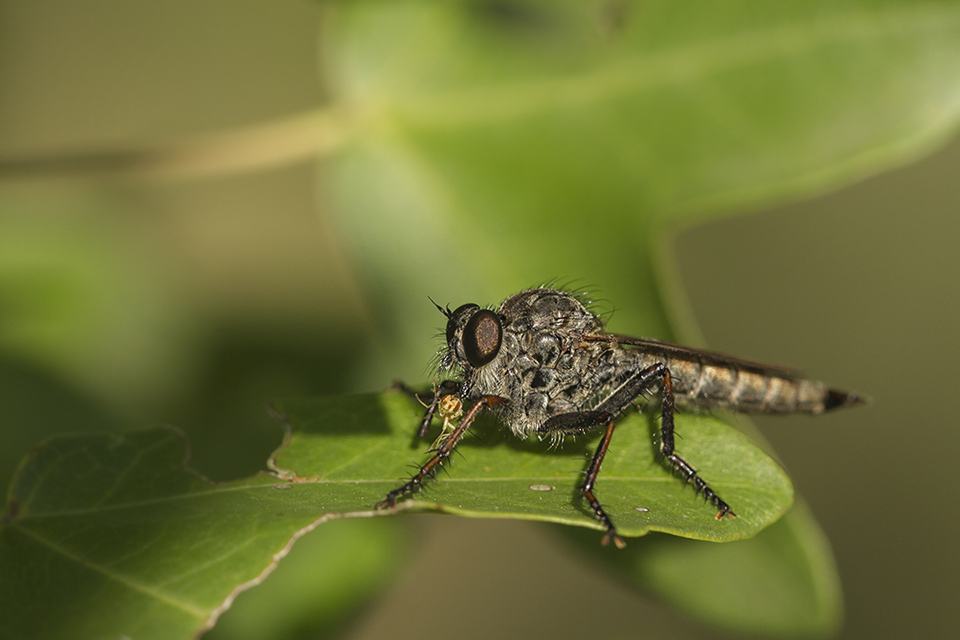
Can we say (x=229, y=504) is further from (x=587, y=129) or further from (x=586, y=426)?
(x=587, y=129)

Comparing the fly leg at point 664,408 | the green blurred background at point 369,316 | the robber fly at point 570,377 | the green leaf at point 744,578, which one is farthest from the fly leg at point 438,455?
the green blurred background at point 369,316

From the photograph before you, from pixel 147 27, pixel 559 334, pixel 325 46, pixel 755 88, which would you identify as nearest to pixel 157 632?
pixel 559 334

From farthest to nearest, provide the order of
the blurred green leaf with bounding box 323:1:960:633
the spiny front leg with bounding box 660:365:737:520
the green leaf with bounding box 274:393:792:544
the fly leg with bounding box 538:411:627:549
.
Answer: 1. the blurred green leaf with bounding box 323:1:960:633
2. the fly leg with bounding box 538:411:627:549
3. the spiny front leg with bounding box 660:365:737:520
4. the green leaf with bounding box 274:393:792:544

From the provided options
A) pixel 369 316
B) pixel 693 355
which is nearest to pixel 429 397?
pixel 693 355

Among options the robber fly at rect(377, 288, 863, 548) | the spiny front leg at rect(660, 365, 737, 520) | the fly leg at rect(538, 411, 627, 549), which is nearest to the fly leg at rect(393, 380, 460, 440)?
the robber fly at rect(377, 288, 863, 548)

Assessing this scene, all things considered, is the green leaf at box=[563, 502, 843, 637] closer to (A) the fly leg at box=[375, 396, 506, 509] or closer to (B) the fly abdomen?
(B) the fly abdomen

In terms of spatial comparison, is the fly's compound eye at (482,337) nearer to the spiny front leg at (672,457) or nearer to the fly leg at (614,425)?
the fly leg at (614,425)
